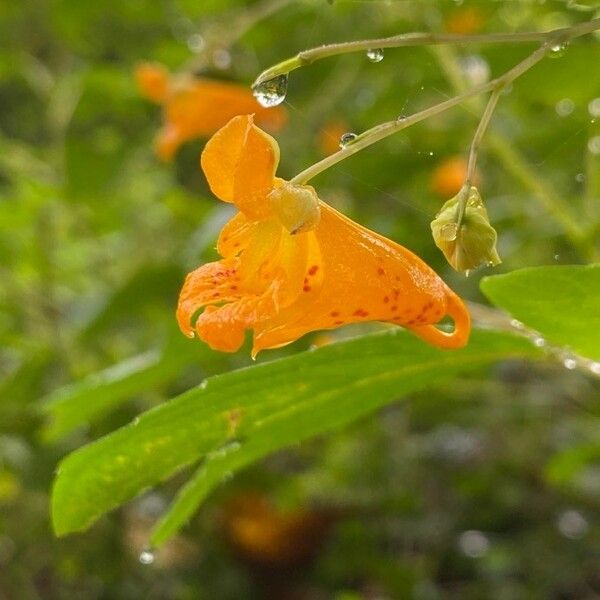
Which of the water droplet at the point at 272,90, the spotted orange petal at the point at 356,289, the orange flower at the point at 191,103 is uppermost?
the water droplet at the point at 272,90

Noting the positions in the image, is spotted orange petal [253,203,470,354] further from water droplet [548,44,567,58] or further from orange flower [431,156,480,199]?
orange flower [431,156,480,199]

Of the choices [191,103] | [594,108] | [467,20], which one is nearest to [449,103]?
[594,108]

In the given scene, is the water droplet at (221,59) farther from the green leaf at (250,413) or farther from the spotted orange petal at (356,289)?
the spotted orange petal at (356,289)

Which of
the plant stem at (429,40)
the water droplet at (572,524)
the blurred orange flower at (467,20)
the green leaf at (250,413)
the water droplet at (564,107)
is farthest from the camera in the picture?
the water droplet at (572,524)

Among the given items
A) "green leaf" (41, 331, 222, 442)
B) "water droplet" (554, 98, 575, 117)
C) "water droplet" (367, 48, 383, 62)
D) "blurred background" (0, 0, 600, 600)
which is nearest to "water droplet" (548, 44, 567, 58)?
"water droplet" (367, 48, 383, 62)

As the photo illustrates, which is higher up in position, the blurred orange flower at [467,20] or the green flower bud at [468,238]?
the green flower bud at [468,238]

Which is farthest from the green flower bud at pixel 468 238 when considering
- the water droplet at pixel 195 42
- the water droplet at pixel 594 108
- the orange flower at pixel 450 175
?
the water droplet at pixel 195 42

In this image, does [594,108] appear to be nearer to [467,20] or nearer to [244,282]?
[467,20]
